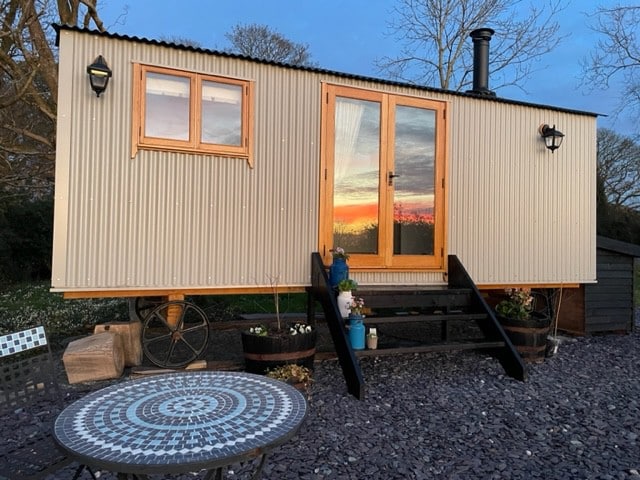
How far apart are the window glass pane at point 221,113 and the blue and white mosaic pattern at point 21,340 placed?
2451 mm

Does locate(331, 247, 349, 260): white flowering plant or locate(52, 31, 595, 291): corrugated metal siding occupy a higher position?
locate(52, 31, 595, 291): corrugated metal siding

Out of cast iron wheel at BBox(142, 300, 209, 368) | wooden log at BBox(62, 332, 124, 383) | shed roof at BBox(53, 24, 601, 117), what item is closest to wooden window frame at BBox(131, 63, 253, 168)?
shed roof at BBox(53, 24, 601, 117)

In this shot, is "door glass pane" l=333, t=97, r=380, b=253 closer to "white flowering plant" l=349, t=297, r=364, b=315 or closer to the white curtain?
the white curtain

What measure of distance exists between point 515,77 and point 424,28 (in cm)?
311

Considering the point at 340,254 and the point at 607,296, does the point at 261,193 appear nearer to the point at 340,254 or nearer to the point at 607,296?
the point at 340,254

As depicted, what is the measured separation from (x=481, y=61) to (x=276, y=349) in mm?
4910

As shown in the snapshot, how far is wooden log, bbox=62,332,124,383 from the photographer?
3840 millimetres

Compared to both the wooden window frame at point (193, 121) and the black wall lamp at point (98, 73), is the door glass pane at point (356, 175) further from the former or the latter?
the black wall lamp at point (98, 73)

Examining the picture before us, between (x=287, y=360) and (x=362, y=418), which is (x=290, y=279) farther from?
(x=362, y=418)

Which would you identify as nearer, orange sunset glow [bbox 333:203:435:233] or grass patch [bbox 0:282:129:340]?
orange sunset glow [bbox 333:203:435:233]

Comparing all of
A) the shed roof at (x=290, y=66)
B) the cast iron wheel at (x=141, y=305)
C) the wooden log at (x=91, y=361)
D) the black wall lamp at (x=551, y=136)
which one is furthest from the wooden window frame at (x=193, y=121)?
the black wall lamp at (x=551, y=136)

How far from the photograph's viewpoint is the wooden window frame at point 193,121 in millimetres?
3947

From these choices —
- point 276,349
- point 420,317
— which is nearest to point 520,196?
point 420,317

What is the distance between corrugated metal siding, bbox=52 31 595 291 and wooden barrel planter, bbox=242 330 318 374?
0.73m
